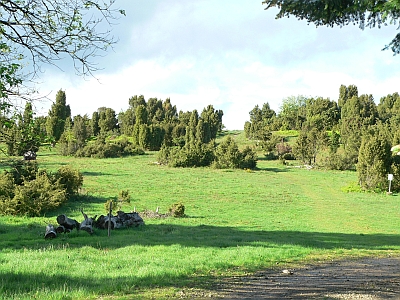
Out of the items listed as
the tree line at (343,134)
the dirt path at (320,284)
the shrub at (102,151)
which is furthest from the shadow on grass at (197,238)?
the shrub at (102,151)

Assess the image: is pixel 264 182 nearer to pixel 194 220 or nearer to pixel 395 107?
pixel 194 220

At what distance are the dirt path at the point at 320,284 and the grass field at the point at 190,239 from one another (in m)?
0.66

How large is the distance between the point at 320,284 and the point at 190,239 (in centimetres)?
727

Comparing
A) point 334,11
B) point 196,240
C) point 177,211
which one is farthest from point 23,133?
point 177,211

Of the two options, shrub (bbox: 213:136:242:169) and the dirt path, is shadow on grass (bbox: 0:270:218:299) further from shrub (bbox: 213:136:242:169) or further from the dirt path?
shrub (bbox: 213:136:242:169)

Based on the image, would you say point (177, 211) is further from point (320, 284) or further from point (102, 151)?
point (102, 151)

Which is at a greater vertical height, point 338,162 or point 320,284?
point 338,162

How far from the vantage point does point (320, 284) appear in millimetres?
7527

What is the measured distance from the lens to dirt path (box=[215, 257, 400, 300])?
655cm

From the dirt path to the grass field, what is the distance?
26.1 inches

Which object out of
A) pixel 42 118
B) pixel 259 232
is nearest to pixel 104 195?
pixel 259 232

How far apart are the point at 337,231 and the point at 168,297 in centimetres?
1444

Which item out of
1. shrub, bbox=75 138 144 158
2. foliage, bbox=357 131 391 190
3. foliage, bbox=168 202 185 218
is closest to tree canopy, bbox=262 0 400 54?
foliage, bbox=168 202 185 218

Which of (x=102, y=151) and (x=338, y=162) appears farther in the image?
(x=102, y=151)
